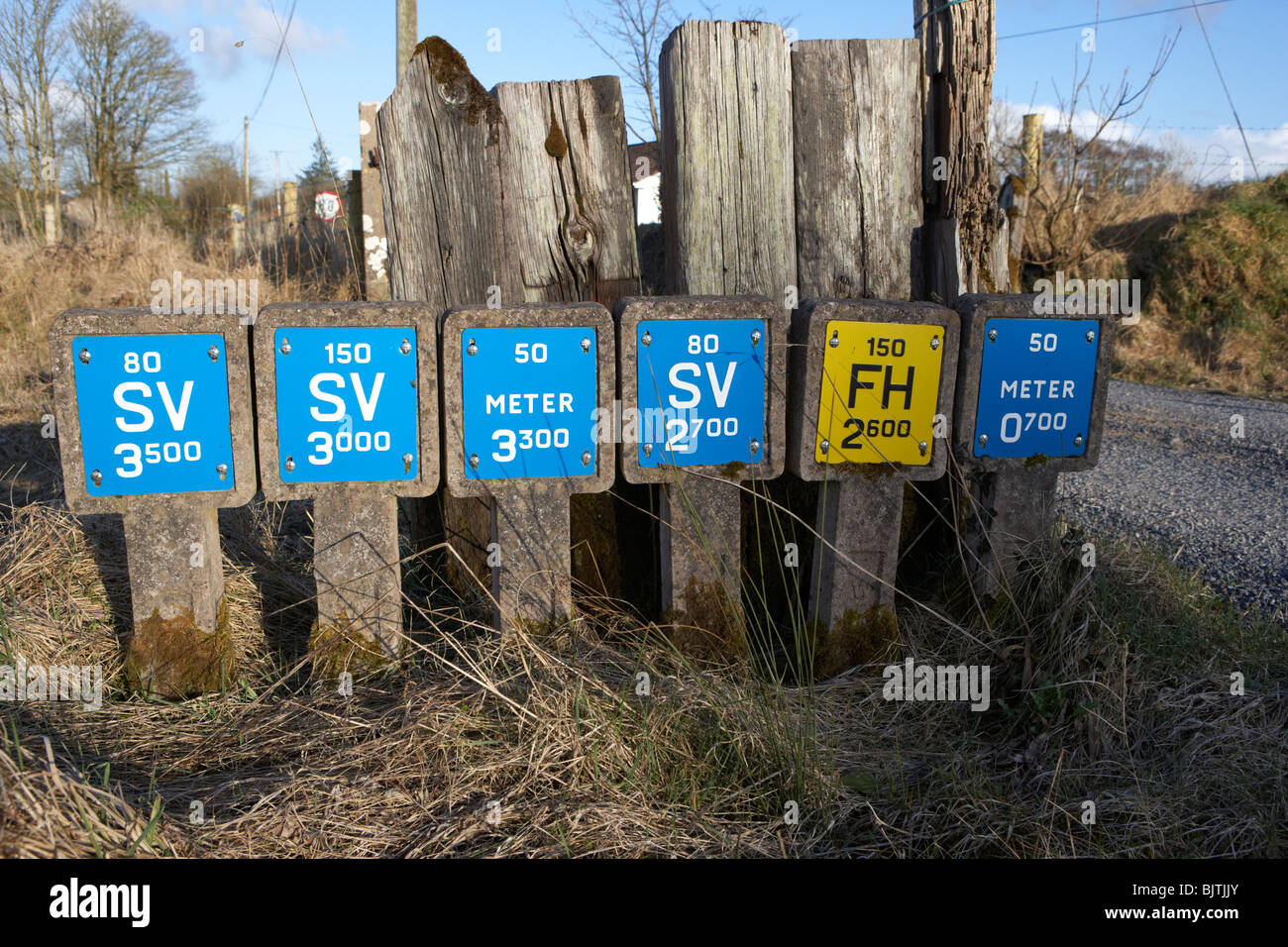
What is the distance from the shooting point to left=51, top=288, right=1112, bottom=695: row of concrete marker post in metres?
2.62

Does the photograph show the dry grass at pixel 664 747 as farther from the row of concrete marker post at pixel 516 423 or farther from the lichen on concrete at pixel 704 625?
the row of concrete marker post at pixel 516 423

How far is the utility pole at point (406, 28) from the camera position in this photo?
356 inches

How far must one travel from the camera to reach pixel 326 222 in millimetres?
13328

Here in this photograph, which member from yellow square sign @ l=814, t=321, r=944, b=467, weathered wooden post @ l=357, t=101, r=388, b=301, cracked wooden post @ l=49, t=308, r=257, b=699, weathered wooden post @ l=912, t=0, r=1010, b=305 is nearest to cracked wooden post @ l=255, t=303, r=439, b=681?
cracked wooden post @ l=49, t=308, r=257, b=699

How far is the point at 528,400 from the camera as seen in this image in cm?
275

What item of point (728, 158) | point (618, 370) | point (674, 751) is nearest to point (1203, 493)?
point (728, 158)

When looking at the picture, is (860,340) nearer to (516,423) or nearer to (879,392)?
(879,392)

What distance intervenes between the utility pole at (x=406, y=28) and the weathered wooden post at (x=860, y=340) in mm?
7029

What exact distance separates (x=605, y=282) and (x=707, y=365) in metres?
0.80

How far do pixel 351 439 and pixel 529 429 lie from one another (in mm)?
544

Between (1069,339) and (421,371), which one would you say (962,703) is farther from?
(421,371)

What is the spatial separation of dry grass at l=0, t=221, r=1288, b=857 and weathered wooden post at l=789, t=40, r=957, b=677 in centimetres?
32

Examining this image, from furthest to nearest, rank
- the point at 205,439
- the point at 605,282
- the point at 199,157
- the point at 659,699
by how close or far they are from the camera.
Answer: the point at 199,157 → the point at 605,282 → the point at 205,439 → the point at 659,699
